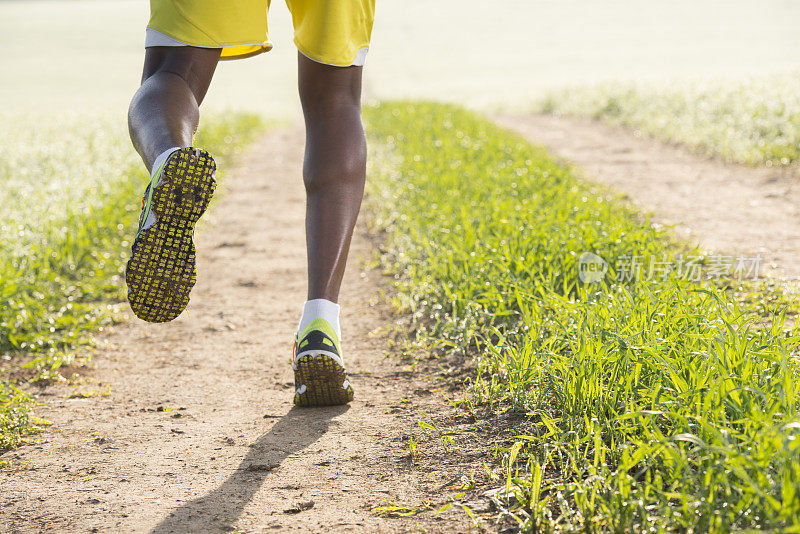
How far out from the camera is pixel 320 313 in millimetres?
2131

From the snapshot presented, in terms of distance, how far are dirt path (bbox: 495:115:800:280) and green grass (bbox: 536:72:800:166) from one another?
0.29 metres

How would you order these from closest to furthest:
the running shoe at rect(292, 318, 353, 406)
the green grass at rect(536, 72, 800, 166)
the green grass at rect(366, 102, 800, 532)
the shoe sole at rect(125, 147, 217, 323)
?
1. the green grass at rect(366, 102, 800, 532)
2. the shoe sole at rect(125, 147, 217, 323)
3. the running shoe at rect(292, 318, 353, 406)
4. the green grass at rect(536, 72, 800, 166)

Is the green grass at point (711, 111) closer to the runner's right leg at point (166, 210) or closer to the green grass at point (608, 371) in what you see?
the green grass at point (608, 371)

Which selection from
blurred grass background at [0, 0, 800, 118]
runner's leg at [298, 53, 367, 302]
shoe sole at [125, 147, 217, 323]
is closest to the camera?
shoe sole at [125, 147, 217, 323]

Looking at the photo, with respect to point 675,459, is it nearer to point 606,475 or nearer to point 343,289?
point 606,475

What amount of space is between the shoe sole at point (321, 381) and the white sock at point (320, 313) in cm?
10

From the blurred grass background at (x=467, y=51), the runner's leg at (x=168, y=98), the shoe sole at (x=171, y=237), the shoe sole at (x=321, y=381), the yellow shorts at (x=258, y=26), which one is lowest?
the shoe sole at (x=321, y=381)

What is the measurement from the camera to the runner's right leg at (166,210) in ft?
5.54

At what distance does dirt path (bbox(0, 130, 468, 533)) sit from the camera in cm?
157

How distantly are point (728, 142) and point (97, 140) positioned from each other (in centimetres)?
744

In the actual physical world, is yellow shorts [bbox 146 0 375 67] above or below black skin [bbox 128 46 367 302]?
above

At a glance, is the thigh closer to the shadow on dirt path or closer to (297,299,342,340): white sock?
(297,299,342,340): white sock

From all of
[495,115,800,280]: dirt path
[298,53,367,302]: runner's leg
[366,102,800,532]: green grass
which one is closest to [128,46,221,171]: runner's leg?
[298,53,367,302]: runner's leg

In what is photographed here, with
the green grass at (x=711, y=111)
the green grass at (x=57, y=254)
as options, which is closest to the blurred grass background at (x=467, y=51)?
→ the green grass at (x=711, y=111)
